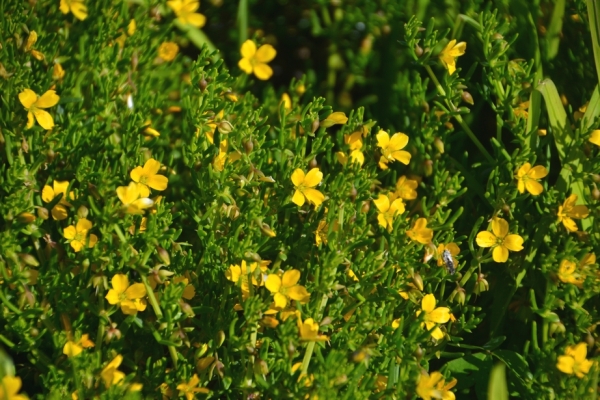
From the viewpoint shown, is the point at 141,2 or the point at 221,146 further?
the point at 141,2

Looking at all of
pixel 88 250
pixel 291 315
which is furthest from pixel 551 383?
pixel 88 250

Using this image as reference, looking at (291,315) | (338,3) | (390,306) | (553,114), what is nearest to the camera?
(291,315)

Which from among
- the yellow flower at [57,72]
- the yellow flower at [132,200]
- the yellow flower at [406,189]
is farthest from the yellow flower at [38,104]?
the yellow flower at [406,189]

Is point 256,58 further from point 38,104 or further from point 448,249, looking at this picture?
point 448,249

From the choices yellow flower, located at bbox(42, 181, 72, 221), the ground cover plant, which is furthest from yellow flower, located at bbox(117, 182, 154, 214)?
yellow flower, located at bbox(42, 181, 72, 221)

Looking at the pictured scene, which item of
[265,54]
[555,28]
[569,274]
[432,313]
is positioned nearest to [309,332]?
[432,313]

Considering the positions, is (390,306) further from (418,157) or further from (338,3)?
(338,3)

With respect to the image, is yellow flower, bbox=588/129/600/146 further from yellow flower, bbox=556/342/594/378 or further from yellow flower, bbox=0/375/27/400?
yellow flower, bbox=0/375/27/400
